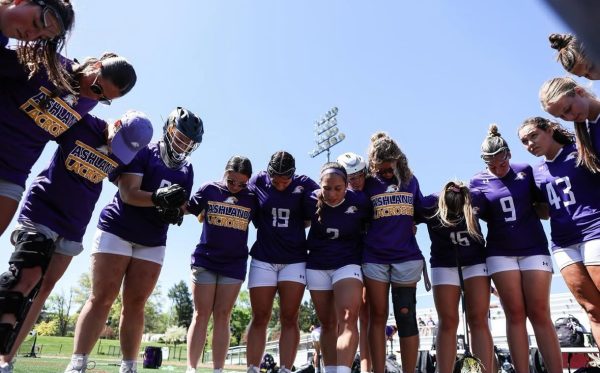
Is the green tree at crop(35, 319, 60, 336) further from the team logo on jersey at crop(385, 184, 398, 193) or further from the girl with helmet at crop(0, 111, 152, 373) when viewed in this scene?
the team logo on jersey at crop(385, 184, 398, 193)

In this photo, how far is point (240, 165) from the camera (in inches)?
212

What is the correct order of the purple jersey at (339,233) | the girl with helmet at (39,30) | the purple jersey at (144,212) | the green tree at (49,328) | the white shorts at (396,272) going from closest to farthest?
1. the girl with helmet at (39,30)
2. the purple jersey at (144,212)
3. the white shorts at (396,272)
4. the purple jersey at (339,233)
5. the green tree at (49,328)

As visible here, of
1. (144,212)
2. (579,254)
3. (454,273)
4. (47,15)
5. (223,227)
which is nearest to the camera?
(47,15)

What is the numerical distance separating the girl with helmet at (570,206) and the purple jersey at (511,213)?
28 cm

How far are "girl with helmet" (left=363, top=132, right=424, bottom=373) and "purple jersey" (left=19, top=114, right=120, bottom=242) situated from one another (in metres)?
2.75

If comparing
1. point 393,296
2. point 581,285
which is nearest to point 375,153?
point 393,296

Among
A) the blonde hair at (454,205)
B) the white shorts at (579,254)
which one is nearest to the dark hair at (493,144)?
the blonde hair at (454,205)

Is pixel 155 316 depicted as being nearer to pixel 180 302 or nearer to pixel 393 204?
pixel 180 302

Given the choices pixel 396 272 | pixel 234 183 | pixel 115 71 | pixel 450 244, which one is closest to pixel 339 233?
pixel 396 272

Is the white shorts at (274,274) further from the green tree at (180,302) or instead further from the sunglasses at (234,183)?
the green tree at (180,302)

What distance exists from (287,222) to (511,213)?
2.40 metres

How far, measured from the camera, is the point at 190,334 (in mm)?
5023

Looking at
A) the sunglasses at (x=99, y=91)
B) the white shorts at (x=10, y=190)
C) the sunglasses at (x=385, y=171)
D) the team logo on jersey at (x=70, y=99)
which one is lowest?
the white shorts at (x=10, y=190)

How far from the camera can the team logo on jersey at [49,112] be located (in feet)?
10.5
